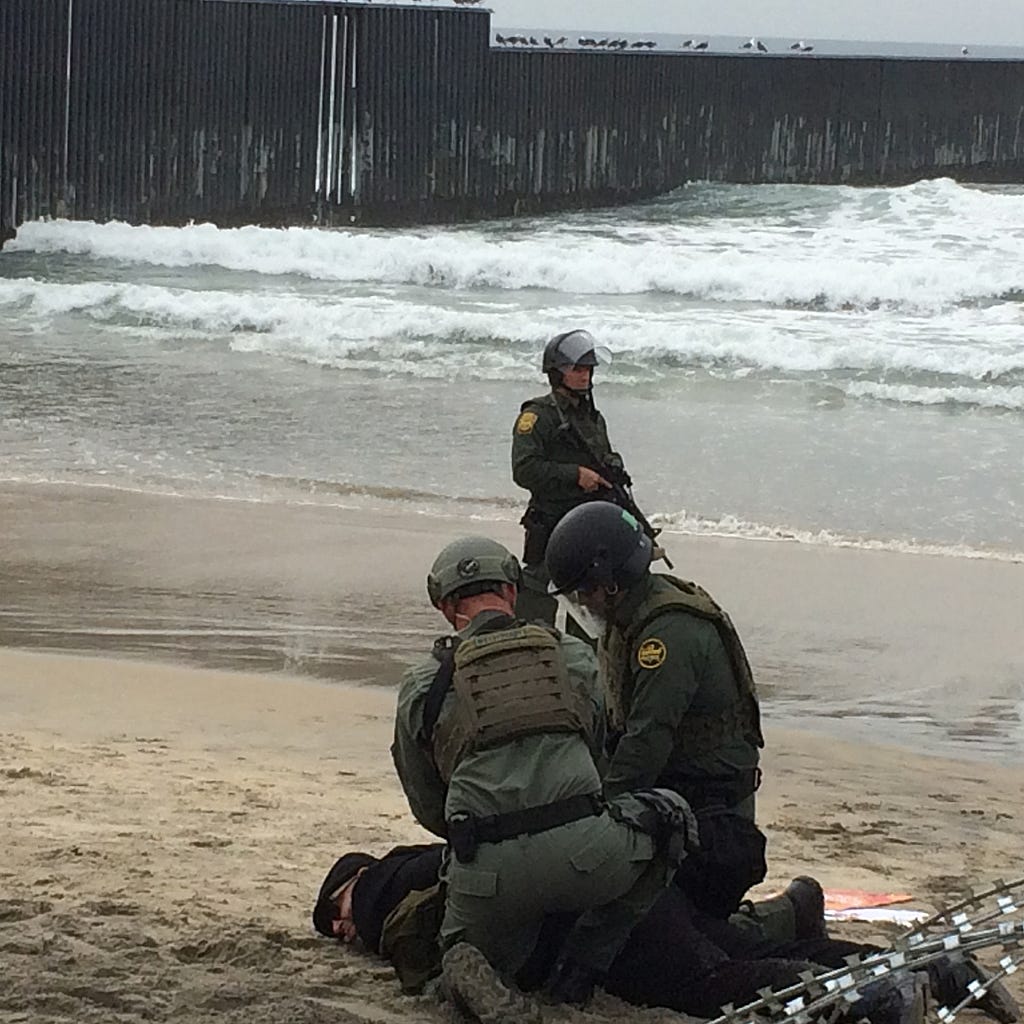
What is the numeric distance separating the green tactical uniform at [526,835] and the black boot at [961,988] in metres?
0.60

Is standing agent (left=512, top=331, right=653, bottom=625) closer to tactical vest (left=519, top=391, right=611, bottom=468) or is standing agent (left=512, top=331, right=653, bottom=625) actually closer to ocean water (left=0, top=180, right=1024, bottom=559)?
tactical vest (left=519, top=391, right=611, bottom=468)

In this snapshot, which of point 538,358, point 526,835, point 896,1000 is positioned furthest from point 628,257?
point 896,1000

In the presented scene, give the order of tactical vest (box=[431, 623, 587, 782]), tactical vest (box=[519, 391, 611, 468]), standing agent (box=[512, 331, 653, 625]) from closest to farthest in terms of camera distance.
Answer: tactical vest (box=[431, 623, 587, 782])
standing agent (box=[512, 331, 653, 625])
tactical vest (box=[519, 391, 611, 468])

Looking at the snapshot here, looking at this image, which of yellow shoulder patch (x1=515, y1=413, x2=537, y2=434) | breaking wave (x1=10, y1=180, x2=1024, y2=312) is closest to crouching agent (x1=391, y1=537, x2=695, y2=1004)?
yellow shoulder patch (x1=515, y1=413, x2=537, y2=434)

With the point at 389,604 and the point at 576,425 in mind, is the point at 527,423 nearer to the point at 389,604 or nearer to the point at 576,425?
the point at 576,425

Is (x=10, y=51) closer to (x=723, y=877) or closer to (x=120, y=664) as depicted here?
(x=120, y=664)

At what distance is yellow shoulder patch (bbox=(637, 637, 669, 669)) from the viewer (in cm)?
421

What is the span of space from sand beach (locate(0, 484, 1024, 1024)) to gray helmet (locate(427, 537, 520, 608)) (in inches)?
34.8

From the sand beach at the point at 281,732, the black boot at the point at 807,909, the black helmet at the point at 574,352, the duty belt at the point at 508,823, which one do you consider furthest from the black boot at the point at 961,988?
the black helmet at the point at 574,352

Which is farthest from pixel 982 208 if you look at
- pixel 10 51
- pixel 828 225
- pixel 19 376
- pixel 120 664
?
pixel 120 664

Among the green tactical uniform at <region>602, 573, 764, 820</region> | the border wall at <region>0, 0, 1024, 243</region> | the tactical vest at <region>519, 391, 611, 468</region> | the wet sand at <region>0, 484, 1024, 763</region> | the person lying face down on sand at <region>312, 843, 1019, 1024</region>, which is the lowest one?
the wet sand at <region>0, 484, 1024, 763</region>

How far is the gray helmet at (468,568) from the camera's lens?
409cm

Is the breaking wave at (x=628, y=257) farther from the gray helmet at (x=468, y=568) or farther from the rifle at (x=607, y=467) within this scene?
the gray helmet at (x=468, y=568)

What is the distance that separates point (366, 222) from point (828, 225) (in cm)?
687
